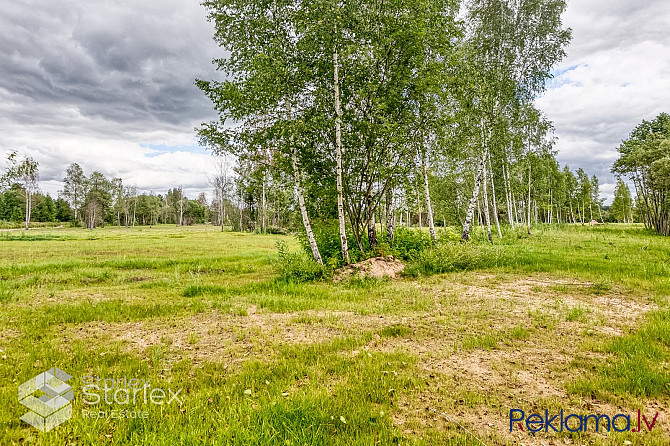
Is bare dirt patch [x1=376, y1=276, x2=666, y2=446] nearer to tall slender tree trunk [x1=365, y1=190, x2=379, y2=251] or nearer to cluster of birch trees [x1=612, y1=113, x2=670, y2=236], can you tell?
tall slender tree trunk [x1=365, y1=190, x2=379, y2=251]

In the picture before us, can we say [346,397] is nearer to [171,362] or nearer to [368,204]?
[171,362]

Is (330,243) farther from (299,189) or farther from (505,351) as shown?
(505,351)

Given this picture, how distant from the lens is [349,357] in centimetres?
492

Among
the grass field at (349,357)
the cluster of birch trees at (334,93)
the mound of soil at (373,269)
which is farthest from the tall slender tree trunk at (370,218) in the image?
the grass field at (349,357)

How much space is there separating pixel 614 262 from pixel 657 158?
26.2 metres

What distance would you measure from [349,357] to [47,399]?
397 cm

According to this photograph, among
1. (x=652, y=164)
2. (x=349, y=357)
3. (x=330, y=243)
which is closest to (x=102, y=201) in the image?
(x=330, y=243)

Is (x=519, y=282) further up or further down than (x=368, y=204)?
further down

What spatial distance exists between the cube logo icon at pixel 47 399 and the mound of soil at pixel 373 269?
25.8 ft

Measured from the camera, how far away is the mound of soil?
440 inches

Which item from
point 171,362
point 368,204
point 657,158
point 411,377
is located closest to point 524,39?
point 368,204

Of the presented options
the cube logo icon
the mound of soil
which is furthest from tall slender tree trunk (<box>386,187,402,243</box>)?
the cube logo icon

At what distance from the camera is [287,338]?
5.87 meters

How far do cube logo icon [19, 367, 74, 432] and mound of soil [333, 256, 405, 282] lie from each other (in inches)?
309
